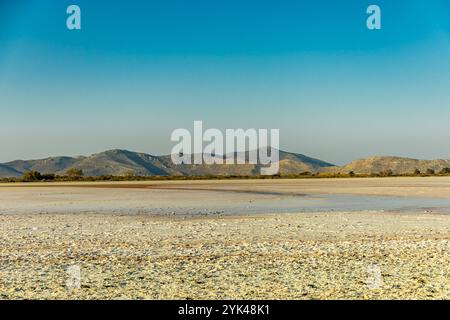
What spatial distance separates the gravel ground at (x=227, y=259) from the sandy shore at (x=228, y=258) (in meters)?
0.02

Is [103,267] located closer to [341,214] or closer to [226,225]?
[226,225]

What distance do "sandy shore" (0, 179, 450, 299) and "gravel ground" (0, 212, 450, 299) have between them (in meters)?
0.02

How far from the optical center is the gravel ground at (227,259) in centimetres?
1089

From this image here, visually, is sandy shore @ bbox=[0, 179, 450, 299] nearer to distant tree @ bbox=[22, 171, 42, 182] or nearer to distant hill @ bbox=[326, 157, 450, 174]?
distant tree @ bbox=[22, 171, 42, 182]

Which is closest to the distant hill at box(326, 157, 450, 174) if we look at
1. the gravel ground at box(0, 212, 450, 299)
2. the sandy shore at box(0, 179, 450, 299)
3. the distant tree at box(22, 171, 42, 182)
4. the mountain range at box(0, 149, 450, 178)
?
the mountain range at box(0, 149, 450, 178)

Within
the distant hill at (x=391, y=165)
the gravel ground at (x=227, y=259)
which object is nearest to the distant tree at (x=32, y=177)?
the gravel ground at (x=227, y=259)

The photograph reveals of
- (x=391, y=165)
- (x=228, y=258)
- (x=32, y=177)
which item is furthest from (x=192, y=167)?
(x=228, y=258)

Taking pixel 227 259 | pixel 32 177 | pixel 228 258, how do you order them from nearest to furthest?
pixel 227 259 < pixel 228 258 < pixel 32 177

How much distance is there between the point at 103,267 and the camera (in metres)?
13.2

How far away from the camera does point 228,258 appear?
14.4 meters

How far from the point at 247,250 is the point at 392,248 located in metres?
3.87

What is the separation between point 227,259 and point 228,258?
5.6 inches

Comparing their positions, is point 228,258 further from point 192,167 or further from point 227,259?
point 192,167

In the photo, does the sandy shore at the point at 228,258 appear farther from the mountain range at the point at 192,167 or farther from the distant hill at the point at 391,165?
the distant hill at the point at 391,165
